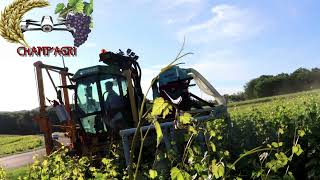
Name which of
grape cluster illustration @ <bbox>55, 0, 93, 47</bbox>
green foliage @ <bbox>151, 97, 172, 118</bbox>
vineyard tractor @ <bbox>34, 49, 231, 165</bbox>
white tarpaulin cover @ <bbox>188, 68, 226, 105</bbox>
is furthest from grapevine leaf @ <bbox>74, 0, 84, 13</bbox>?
green foliage @ <bbox>151, 97, 172, 118</bbox>

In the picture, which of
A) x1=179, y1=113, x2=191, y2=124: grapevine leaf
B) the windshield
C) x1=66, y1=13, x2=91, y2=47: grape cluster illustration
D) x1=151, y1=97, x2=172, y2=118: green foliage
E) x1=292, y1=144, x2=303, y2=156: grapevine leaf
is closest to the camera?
x1=151, y1=97, x2=172, y2=118: green foliage

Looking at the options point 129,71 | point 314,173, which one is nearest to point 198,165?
point 314,173

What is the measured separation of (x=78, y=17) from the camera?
16469mm

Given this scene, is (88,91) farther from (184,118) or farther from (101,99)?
(184,118)

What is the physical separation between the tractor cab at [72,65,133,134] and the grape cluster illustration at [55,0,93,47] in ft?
10.9

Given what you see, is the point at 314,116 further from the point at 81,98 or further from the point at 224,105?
the point at 81,98

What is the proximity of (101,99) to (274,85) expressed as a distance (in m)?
62.1

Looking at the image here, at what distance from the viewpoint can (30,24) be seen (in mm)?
16094

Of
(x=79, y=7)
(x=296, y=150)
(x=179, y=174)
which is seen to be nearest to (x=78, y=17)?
(x=79, y=7)

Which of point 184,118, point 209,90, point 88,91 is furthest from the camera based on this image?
point 88,91

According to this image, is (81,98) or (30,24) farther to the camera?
(30,24)

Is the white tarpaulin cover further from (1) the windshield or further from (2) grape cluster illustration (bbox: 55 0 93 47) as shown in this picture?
(2) grape cluster illustration (bbox: 55 0 93 47)

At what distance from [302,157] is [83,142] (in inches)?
229

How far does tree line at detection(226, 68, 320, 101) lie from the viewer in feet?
214
